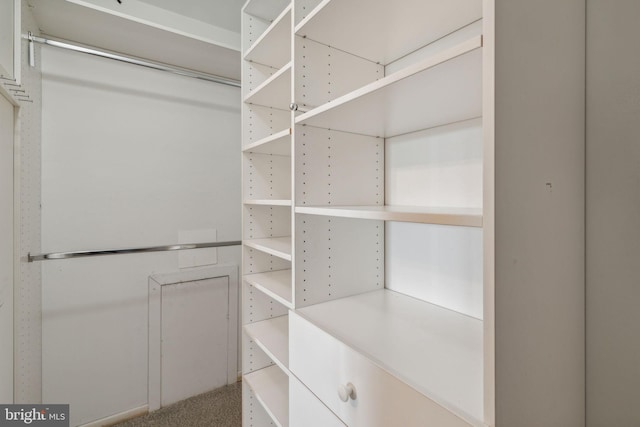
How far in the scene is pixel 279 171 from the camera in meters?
1.60

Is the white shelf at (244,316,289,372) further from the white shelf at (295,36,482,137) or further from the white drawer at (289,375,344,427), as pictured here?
the white shelf at (295,36,482,137)

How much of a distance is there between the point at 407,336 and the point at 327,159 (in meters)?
0.62

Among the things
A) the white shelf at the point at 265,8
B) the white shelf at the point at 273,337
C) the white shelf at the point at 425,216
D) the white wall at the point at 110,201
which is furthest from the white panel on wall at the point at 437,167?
the white wall at the point at 110,201

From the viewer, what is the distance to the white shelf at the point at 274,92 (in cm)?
118

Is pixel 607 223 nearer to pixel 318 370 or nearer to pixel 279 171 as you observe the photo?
pixel 318 370

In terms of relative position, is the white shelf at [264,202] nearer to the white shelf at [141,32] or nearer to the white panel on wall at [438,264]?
the white panel on wall at [438,264]

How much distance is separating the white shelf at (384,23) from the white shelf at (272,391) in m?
1.46

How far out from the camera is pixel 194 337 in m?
2.05

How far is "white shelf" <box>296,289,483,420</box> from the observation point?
58 centimetres

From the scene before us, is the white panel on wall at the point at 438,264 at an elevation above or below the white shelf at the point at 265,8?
below

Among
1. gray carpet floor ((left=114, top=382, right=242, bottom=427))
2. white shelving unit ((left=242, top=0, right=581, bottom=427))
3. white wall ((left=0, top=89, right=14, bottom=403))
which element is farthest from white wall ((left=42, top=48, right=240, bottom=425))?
white shelving unit ((left=242, top=0, right=581, bottom=427))

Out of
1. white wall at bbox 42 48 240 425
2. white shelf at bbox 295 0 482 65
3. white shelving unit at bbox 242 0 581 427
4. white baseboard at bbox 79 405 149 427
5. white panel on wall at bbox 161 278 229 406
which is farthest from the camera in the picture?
white panel on wall at bbox 161 278 229 406

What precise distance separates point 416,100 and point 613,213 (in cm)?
52

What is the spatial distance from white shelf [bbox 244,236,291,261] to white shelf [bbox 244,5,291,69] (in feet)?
2.91
